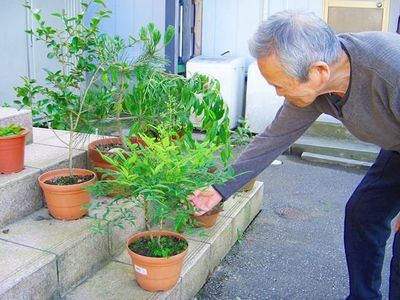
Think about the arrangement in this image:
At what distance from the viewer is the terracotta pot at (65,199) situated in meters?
2.64

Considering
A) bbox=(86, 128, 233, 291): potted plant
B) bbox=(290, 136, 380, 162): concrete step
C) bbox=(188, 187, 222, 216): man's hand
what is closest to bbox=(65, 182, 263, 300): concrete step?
bbox=(86, 128, 233, 291): potted plant

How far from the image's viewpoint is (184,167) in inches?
83.8

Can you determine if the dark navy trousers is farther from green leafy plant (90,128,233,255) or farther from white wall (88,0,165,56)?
white wall (88,0,165,56)

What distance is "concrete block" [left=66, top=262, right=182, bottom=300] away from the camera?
7.99 ft

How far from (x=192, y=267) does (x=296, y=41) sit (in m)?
1.45

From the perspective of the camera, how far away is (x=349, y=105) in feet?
6.77

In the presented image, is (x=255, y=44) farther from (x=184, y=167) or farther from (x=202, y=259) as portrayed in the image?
(x=202, y=259)

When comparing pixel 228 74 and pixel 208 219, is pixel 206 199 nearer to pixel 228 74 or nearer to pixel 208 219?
pixel 208 219

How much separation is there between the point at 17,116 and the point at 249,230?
1.79m

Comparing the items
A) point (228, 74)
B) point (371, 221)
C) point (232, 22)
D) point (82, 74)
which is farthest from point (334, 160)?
point (82, 74)

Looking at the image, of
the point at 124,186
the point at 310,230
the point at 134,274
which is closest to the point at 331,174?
the point at 310,230

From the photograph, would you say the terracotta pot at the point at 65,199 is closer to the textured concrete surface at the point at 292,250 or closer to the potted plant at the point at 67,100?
the potted plant at the point at 67,100

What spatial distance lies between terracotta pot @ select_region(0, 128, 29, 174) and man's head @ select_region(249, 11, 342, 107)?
1518 millimetres

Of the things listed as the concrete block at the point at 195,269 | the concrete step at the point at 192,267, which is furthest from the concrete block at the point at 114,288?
the concrete block at the point at 195,269
